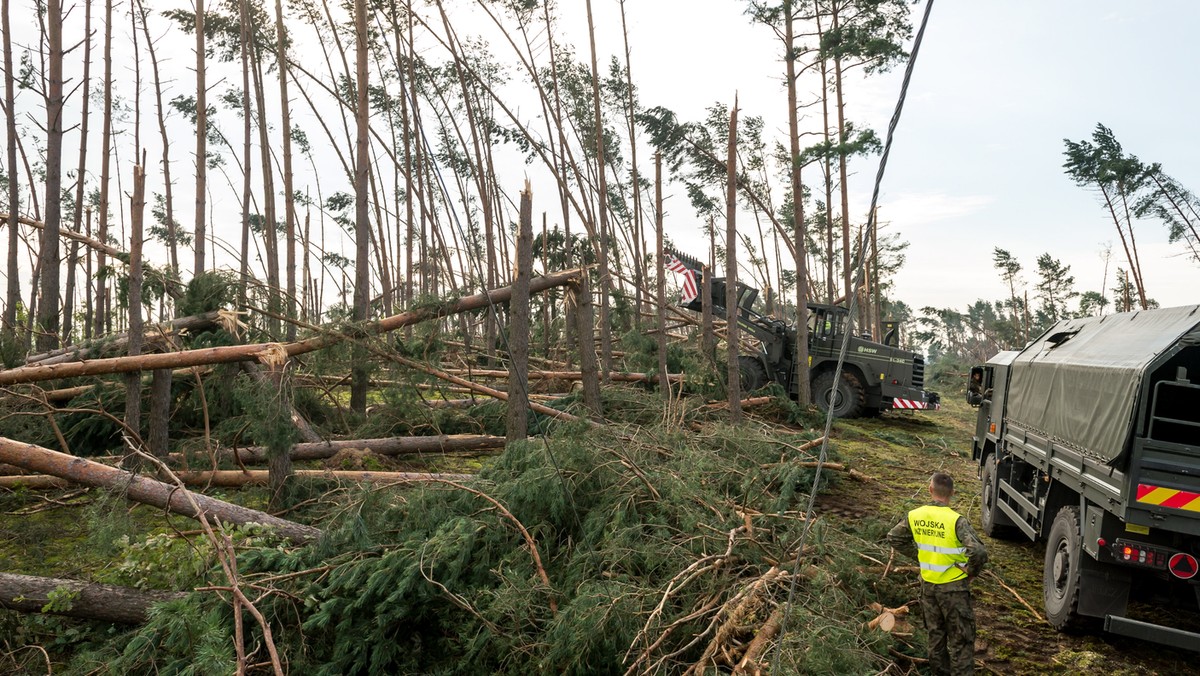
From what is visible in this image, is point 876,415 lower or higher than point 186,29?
lower

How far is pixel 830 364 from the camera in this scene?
50.0 ft

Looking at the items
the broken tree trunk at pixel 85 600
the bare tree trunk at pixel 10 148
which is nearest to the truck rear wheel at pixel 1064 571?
the broken tree trunk at pixel 85 600

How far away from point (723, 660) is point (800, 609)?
53 cm

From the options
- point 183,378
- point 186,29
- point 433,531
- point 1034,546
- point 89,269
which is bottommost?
point 1034,546

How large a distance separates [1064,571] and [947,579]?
136cm

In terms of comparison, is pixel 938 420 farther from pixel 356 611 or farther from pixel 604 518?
pixel 356 611

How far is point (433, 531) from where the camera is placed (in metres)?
5.50

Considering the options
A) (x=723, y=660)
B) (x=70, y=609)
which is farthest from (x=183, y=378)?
(x=723, y=660)

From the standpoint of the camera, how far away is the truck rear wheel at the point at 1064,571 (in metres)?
4.66

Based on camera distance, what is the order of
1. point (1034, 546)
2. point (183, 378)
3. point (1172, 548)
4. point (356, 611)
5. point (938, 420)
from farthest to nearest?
point (938, 420)
point (183, 378)
point (1034, 546)
point (356, 611)
point (1172, 548)

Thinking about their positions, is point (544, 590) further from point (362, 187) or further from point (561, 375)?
point (362, 187)

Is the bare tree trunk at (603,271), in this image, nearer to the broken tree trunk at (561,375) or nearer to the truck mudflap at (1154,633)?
the broken tree trunk at (561,375)

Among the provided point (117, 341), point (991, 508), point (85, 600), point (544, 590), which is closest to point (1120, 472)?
point (991, 508)

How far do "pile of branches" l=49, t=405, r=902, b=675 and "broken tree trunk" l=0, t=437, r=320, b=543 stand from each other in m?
0.32
